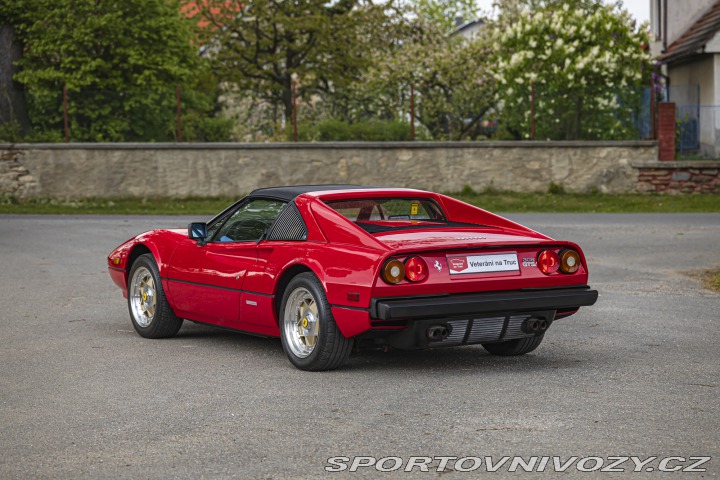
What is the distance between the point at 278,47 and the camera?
47.0 m

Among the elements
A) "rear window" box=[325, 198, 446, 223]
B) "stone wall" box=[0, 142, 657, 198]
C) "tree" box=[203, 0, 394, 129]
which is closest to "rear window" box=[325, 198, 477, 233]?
"rear window" box=[325, 198, 446, 223]

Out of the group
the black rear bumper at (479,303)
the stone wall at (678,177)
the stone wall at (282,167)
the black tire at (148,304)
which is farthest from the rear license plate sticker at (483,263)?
the stone wall at (678,177)

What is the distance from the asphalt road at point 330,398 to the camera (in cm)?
546

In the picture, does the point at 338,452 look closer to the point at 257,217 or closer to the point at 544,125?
the point at 257,217

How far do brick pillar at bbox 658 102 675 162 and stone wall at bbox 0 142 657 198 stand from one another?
128cm

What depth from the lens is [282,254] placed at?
796 centimetres

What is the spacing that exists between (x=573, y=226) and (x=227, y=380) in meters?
A: 14.1

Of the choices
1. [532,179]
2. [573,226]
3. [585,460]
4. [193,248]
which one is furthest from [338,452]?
[532,179]

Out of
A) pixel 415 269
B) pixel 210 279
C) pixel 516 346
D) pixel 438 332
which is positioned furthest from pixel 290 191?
pixel 516 346

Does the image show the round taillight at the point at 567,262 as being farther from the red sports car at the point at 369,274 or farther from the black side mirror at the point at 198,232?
the black side mirror at the point at 198,232

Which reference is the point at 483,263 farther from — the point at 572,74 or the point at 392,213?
the point at 572,74

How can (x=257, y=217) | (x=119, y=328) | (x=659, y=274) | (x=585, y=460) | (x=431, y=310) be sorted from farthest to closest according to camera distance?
(x=659, y=274) → (x=119, y=328) → (x=257, y=217) → (x=431, y=310) → (x=585, y=460)

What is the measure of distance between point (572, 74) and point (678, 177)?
4.05m

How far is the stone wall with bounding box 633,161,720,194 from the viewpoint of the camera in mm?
27516
